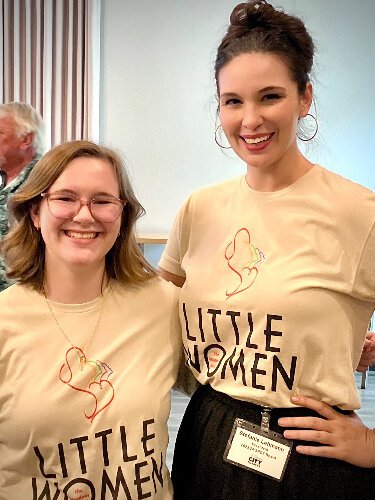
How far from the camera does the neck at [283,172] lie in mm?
1192

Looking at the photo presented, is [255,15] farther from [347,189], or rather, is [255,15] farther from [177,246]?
[177,246]

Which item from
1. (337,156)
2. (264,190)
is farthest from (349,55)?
(264,190)

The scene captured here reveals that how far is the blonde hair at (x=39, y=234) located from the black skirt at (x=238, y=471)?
1.19 ft

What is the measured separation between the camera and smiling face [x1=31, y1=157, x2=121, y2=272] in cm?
120

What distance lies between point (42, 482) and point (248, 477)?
0.45 meters

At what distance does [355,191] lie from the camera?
112 cm

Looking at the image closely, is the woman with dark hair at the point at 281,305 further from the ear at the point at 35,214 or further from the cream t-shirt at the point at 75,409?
the ear at the point at 35,214

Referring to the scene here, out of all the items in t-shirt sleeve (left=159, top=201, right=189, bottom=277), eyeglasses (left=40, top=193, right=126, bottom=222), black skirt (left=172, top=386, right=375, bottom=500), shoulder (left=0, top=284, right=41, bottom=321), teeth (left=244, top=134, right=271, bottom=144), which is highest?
teeth (left=244, top=134, right=271, bottom=144)

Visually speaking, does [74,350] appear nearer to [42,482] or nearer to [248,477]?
[42,482]

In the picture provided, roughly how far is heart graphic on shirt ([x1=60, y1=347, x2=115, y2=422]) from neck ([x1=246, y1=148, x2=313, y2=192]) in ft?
1.83

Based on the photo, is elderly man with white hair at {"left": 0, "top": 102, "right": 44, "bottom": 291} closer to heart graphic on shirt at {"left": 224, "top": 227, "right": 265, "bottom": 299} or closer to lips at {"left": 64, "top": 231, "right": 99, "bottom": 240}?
lips at {"left": 64, "top": 231, "right": 99, "bottom": 240}

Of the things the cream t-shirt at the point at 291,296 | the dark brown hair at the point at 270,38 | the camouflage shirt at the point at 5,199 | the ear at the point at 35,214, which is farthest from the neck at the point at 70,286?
the camouflage shirt at the point at 5,199

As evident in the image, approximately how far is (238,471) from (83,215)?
2.18 feet

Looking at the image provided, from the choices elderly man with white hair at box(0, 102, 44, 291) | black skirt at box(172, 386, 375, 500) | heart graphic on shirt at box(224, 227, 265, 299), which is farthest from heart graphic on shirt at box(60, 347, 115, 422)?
elderly man with white hair at box(0, 102, 44, 291)
